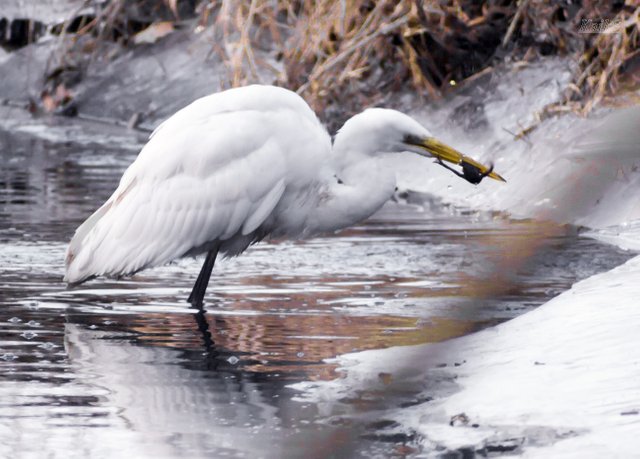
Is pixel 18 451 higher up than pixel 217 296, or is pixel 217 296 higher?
pixel 18 451

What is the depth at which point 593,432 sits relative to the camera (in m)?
4.66

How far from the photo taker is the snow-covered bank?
4723mm

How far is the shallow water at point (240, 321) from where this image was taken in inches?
203

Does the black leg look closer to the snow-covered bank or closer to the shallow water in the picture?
the shallow water

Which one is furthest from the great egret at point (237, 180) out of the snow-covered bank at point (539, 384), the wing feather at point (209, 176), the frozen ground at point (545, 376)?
the snow-covered bank at point (539, 384)

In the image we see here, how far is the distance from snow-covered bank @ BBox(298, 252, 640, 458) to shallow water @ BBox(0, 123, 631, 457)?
0.17 m

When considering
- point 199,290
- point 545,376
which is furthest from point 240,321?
point 545,376

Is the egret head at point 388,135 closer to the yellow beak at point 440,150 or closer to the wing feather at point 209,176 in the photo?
the yellow beak at point 440,150

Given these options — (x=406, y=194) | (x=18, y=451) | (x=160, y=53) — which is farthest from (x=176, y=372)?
(x=160, y=53)


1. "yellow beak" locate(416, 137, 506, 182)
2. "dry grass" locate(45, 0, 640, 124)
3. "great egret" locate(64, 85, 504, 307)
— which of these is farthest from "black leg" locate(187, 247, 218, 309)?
"dry grass" locate(45, 0, 640, 124)

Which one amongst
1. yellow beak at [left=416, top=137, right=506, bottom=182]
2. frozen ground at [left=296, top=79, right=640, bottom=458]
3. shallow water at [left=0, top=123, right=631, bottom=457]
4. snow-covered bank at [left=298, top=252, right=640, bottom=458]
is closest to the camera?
frozen ground at [left=296, top=79, right=640, bottom=458]

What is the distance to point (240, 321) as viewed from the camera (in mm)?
7656

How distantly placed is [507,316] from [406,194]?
A: 5695mm

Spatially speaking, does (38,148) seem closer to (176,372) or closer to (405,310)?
(405,310)
